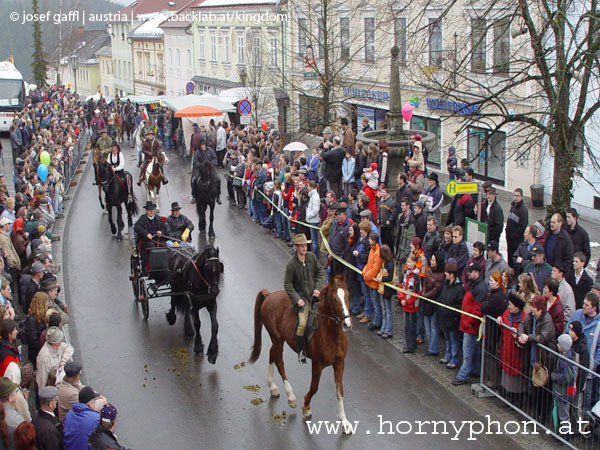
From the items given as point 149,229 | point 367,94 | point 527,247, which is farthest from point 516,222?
point 367,94

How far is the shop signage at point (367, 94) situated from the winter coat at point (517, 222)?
18.9 meters

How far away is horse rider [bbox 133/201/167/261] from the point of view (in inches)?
543

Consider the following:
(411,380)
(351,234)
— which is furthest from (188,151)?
(411,380)

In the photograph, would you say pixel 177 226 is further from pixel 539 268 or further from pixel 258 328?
pixel 539 268

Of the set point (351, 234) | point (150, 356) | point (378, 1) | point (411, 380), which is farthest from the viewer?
point (378, 1)

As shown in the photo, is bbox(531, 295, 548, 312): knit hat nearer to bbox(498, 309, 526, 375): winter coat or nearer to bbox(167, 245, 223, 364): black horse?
bbox(498, 309, 526, 375): winter coat

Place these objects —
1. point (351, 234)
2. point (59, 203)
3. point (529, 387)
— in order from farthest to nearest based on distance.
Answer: point (59, 203) → point (351, 234) → point (529, 387)

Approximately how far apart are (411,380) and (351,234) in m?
3.38

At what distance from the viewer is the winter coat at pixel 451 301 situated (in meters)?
11.2

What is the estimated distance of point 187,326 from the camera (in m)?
12.9

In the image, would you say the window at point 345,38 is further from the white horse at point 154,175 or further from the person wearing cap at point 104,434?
the person wearing cap at point 104,434

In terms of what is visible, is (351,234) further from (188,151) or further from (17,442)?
(188,151)

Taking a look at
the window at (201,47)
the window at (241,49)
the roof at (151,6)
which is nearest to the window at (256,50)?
the window at (241,49)

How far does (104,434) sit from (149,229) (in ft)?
23.3
